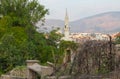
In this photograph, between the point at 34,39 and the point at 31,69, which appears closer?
the point at 31,69

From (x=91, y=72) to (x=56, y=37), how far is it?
28402mm

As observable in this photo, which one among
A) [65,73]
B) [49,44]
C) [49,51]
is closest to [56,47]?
[49,44]

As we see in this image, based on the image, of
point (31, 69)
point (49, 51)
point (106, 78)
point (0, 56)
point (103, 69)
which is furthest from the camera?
point (49, 51)

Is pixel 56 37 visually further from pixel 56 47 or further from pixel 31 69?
pixel 31 69

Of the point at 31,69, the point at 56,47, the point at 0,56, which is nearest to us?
the point at 31,69

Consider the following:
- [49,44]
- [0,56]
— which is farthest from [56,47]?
[0,56]

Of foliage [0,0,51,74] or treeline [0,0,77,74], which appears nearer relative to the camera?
foliage [0,0,51,74]

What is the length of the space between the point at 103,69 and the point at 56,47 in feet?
90.2

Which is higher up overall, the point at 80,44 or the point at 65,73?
the point at 80,44

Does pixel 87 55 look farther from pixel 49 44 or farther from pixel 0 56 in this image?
pixel 49 44

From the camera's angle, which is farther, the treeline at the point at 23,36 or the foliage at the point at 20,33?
the treeline at the point at 23,36

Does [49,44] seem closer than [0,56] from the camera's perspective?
No

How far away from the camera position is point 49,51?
37469mm

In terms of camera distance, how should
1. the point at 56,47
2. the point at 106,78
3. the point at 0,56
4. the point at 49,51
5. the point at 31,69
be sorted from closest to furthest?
the point at 106,78 → the point at 31,69 → the point at 0,56 → the point at 49,51 → the point at 56,47
